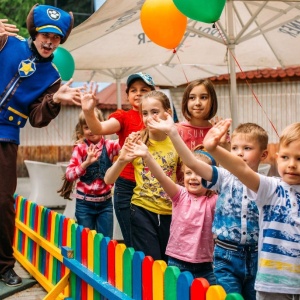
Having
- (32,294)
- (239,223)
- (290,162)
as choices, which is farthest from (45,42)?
(290,162)

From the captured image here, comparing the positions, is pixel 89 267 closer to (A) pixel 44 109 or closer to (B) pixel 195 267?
(B) pixel 195 267

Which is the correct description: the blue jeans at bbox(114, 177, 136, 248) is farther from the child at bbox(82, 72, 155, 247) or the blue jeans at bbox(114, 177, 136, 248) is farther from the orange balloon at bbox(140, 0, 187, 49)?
the orange balloon at bbox(140, 0, 187, 49)

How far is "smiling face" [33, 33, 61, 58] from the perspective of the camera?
4020mm

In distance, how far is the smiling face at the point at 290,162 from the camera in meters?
2.35

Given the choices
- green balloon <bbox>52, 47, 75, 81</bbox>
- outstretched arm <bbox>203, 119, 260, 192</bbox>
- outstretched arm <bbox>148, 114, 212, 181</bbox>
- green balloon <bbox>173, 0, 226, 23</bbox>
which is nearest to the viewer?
outstretched arm <bbox>203, 119, 260, 192</bbox>

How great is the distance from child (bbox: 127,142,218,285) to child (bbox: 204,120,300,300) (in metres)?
0.72

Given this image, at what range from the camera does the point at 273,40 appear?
332 inches

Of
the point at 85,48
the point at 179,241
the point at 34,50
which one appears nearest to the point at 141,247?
the point at 179,241

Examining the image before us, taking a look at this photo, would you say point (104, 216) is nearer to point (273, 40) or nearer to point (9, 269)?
point (9, 269)

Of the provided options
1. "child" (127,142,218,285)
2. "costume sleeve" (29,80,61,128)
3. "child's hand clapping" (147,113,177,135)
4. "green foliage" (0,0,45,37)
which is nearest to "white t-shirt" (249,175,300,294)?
"child's hand clapping" (147,113,177,135)

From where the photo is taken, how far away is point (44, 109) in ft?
13.0

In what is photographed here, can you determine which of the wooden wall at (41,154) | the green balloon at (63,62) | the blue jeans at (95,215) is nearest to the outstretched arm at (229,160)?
the blue jeans at (95,215)

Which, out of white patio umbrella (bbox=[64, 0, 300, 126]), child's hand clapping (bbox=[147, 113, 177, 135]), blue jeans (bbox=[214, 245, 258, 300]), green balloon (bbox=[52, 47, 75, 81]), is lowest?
blue jeans (bbox=[214, 245, 258, 300])

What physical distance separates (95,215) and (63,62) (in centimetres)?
321
